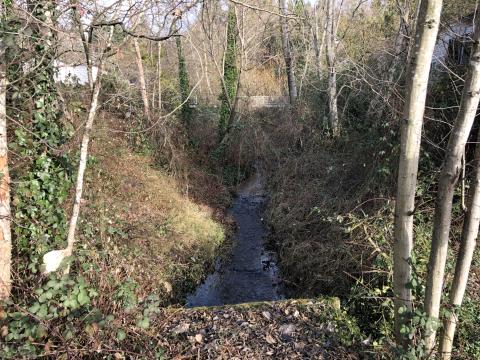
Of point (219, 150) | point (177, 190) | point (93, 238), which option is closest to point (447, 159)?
point (93, 238)

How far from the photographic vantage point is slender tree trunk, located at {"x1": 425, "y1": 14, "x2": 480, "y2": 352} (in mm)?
2850

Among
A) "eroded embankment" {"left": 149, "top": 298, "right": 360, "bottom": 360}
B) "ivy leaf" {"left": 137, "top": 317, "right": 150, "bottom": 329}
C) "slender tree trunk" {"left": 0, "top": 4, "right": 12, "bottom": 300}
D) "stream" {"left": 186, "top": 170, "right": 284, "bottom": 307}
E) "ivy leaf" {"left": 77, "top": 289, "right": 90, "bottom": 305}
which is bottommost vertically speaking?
"stream" {"left": 186, "top": 170, "right": 284, "bottom": 307}

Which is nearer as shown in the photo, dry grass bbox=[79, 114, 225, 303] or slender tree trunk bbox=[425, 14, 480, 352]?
slender tree trunk bbox=[425, 14, 480, 352]

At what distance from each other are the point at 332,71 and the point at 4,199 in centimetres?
826

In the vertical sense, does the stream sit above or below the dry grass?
below

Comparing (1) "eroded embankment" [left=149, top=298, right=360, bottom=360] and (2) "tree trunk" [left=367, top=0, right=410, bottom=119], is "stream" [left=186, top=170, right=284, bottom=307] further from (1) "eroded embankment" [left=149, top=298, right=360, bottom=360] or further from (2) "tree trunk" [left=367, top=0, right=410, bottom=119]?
(2) "tree trunk" [left=367, top=0, right=410, bottom=119]

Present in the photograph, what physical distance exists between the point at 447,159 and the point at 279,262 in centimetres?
550

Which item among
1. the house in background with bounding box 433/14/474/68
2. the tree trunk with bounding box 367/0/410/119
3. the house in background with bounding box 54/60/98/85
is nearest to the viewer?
the house in background with bounding box 54/60/98/85

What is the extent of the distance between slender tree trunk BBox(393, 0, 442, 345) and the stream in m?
3.72

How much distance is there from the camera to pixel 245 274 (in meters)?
7.68

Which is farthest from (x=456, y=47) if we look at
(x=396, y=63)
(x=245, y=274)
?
(x=245, y=274)

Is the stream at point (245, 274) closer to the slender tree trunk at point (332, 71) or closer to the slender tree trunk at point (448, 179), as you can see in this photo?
the slender tree trunk at point (332, 71)

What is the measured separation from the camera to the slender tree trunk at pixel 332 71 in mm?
9652

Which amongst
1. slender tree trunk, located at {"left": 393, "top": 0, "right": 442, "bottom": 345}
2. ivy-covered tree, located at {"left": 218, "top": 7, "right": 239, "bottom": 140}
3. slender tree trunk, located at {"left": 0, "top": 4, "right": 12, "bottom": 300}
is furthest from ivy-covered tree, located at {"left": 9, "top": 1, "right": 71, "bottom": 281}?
ivy-covered tree, located at {"left": 218, "top": 7, "right": 239, "bottom": 140}
